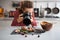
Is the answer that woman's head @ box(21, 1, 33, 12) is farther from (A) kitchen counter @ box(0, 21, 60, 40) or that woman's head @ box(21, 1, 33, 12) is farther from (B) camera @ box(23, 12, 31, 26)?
(A) kitchen counter @ box(0, 21, 60, 40)

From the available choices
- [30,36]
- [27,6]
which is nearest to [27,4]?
[27,6]

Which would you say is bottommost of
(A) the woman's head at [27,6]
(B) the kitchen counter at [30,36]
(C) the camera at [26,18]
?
(B) the kitchen counter at [30,36]

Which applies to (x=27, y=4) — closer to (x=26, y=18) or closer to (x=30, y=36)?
(x=26, y=18)

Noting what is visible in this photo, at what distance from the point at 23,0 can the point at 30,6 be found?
0.06 m

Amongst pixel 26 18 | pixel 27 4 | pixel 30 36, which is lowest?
pixel 30 36

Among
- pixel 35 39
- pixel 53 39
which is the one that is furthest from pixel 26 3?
pixel 53 39

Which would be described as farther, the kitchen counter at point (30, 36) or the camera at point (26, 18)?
the kitchen counter at point (30, 36)

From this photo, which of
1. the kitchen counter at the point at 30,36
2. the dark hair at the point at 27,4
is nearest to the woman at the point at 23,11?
the dark hair at the point at 27,4

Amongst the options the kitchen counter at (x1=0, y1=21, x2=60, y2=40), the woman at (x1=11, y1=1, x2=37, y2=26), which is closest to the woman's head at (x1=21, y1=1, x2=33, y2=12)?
the woman at (x1=11, y1=1, x2=37, y2=26)

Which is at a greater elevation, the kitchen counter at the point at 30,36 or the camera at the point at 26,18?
the camera at the point at 26,18

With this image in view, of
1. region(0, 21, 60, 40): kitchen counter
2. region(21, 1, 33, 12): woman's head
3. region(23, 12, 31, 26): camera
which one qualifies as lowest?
region(0, 21, 60, 40): kitchen counter

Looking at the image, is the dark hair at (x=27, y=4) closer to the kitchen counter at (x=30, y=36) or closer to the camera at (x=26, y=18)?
the camera at (x=26, y=18)

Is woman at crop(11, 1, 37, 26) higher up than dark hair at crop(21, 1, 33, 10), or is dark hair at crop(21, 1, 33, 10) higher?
dark hair at crop(21, 1, 33, 10)

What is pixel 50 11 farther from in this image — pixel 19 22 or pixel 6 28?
pixel 19 22
